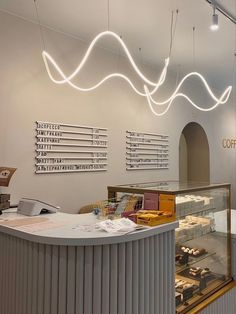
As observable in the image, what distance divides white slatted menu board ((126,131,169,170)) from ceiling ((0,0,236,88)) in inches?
45.9

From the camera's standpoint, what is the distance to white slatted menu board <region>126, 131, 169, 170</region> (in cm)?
439

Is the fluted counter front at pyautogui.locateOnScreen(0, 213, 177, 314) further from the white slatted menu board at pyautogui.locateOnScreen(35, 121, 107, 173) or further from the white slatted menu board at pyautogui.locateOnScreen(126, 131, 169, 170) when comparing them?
the white slatted menu board at pyautogui.locateOnScreen(126, 131, 169, 170)

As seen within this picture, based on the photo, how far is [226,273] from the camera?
2730 mm

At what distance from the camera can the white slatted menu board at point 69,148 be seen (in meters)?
3.34

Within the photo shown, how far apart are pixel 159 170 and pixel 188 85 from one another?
5.75ft

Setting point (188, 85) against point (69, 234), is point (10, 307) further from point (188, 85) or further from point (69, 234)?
point (188, 85)

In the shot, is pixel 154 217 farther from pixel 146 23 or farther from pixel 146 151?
pixel 146 151

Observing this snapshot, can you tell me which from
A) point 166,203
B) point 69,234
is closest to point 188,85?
point 166,203

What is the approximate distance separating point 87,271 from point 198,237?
4.25ft

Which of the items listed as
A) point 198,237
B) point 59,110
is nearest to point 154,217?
point 198,237

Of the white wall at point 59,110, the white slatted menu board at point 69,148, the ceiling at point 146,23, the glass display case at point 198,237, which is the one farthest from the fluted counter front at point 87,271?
the ceiling at point 146,23

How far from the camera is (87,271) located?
156 cm

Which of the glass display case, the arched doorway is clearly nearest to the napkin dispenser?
the glass display case

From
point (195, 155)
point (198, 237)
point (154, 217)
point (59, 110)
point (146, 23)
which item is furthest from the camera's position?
point (195, 155)
